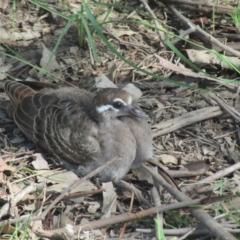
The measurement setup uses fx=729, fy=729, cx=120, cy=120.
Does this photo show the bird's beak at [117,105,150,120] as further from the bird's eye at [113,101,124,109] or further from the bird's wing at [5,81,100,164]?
the bird's wing at [5,81,100,164]

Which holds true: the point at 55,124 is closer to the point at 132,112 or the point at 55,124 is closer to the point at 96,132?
the point at 96,132

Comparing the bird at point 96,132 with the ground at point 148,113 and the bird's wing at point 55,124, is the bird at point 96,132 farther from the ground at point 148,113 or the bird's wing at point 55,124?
the ground at point 148,113

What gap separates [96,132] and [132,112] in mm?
335

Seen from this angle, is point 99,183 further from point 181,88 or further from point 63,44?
point 63,44

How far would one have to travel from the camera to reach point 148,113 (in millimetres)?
6520

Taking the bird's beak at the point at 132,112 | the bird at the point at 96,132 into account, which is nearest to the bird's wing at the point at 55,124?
the bird at the point at 96,132

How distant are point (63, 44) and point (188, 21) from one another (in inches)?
49.8

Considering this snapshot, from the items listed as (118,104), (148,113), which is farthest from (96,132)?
(148,113)

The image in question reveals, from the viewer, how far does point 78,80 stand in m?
6.93

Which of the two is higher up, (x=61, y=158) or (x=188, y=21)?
(x=188, y=21)

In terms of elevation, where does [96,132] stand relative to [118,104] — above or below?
below

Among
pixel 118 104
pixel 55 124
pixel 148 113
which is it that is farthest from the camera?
pixel 148 113

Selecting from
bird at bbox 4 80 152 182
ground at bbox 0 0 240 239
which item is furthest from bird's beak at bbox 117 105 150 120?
ground at bbox 0 0 240 239

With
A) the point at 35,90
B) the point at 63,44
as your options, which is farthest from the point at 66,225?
the point at 63,44
